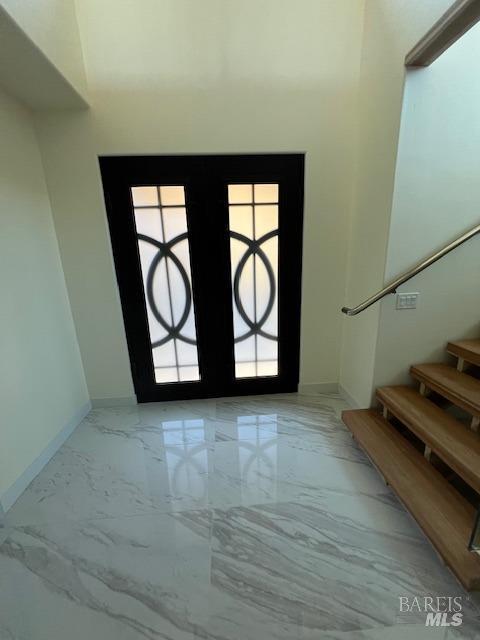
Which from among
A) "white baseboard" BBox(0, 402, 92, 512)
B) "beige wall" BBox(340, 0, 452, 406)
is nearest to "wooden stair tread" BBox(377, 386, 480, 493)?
"beige wall" BBox(340, 0, 452, 406)

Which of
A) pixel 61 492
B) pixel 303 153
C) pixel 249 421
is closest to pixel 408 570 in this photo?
pixel 249 421

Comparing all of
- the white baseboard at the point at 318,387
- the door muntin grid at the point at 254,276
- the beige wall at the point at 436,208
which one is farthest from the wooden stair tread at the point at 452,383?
the door muntin grid at the point at 254,276

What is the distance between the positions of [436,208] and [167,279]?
1.97 meters

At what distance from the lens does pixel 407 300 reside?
184 cm

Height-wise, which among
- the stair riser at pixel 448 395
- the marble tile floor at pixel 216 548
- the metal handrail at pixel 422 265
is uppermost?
the metal handrail at pixel 422 265

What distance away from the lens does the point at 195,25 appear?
182 cm

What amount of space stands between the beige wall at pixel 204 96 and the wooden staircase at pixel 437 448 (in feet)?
4.60

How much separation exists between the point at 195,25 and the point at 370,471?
10.3ft

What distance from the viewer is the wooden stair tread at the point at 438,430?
1.33 metres

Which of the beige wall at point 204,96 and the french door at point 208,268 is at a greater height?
the beige wall at point 204,96

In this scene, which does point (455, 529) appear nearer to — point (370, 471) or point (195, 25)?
point (370, 471)

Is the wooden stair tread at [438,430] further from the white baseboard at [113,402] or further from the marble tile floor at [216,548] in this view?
the white baseboard at [113,402]

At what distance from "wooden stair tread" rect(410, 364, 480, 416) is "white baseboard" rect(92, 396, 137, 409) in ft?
7.70

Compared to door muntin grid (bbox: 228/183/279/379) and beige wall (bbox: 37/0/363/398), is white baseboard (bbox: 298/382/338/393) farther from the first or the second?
beige wall (bbox: 37/0/363/398)
